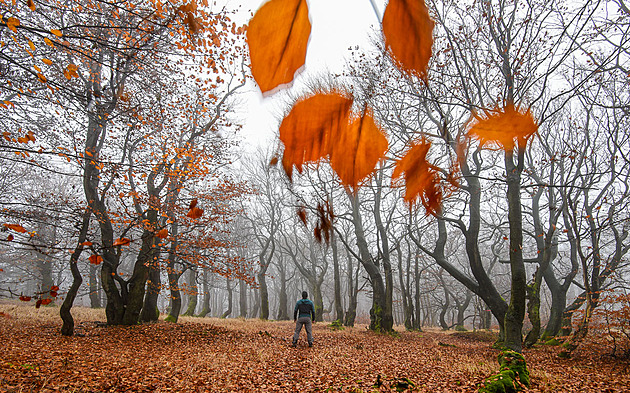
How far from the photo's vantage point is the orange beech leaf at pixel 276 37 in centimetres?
41

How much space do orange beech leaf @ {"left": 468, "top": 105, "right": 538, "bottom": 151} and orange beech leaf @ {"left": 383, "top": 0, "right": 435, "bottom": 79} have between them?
45 cm

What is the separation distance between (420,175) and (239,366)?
621 cm

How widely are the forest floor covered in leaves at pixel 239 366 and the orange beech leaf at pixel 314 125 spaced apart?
15.3 feet

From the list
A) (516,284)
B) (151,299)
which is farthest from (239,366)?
(151,299)

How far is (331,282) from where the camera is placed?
4641 centimetres

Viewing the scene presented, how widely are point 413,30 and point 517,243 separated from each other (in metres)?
5.81

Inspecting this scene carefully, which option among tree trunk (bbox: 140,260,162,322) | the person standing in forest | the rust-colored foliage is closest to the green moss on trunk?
the rust-colored foliage

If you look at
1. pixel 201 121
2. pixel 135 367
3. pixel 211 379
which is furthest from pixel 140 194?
pixel 211 379

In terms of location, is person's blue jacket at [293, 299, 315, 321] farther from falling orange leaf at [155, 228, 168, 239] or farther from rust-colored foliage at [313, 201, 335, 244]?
rust-colored foliage at [313, 201, 335, 244]

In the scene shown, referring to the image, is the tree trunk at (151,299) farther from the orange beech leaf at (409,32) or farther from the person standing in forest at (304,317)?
the orange beech leaf at (409,32)

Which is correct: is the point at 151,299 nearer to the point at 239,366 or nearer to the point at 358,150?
the point at 239,366

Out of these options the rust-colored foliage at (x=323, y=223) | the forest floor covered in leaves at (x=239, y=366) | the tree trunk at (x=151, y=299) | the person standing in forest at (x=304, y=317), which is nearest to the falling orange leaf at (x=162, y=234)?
the rust-colored foliage at (x=323, y=223)

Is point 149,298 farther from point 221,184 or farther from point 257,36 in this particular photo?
point 257,36

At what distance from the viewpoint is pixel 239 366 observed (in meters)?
5.82
